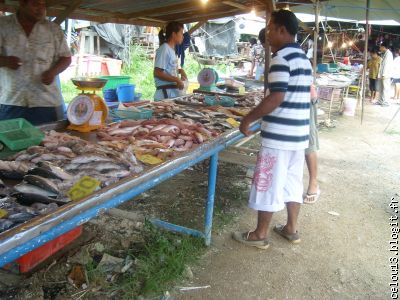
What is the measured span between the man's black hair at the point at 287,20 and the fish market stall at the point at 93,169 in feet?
3.65

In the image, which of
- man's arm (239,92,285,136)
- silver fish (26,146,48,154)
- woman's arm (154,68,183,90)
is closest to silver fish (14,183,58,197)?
silver fish (26,146,48,154)

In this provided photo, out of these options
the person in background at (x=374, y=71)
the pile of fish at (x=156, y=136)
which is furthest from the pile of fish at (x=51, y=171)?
the person in background at (x=374, y=71)

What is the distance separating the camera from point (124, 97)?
6.53 metres

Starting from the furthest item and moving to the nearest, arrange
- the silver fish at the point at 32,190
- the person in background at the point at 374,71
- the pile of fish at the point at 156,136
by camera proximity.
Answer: the person in background at the point at 374,71
the pile of fish at the point at 156,136
the silver fish at the point at 32,190

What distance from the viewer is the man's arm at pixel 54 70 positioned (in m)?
3.83

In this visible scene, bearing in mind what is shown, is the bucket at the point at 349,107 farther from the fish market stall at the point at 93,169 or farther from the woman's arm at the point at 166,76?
the fish market stall at the point at 93,169

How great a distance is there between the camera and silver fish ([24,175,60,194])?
186cm

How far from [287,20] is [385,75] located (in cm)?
1342

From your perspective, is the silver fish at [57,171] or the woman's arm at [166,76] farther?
the woman's arm at [166,76]

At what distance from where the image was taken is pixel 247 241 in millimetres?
3920

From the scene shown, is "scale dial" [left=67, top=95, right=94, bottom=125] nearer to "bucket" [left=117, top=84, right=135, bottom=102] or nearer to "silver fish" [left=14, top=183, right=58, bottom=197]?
"silver fish" [left=14, top=183, right=58, bottom=197]

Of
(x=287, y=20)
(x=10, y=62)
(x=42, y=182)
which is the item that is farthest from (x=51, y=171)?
(x=287, y=20)

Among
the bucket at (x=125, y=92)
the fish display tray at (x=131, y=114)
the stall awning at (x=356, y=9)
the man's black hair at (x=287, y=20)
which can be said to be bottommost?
the fish display tray at (x=131, y=114)

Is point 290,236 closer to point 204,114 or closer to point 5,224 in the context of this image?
point 204,114
